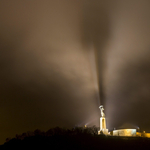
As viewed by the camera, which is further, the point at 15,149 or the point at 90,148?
the point at 15,149

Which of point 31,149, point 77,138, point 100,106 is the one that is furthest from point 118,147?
point 100,106

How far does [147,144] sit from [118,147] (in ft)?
15.1

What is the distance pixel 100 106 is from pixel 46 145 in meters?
27.4

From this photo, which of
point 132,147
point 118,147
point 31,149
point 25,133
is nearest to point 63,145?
point 31,149

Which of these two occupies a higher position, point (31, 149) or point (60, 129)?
point (60, 129)

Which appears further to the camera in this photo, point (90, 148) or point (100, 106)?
point (100, 106)

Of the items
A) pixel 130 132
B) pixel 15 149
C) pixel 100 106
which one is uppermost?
pixel 100 106

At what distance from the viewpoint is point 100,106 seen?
190ft

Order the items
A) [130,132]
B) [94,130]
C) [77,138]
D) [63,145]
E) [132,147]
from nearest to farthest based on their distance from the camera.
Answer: [132,147], [63,145], [77,138], [94,130], [130,132]

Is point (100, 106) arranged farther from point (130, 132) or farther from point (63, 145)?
point (63, 145)

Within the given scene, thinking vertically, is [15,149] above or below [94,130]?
below

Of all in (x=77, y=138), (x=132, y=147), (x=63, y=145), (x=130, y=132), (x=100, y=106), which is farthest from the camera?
(x=100, y=106)

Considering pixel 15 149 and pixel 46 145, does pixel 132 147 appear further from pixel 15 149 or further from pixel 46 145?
pixel 15 149

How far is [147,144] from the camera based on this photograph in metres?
30.3
